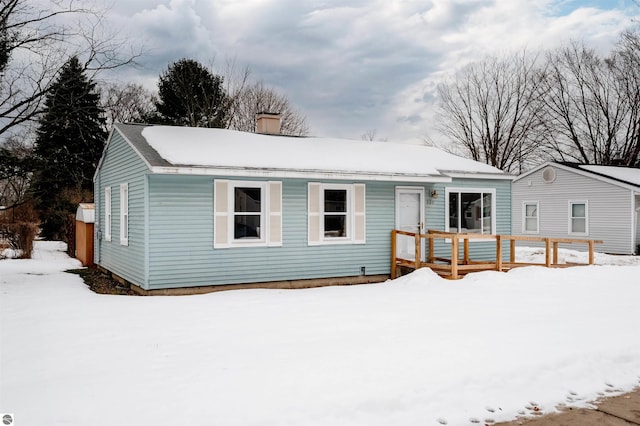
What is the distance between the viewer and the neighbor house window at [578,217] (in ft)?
70.0

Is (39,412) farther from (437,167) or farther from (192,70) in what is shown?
(192,70)

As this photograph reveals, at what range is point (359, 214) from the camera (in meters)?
12.6

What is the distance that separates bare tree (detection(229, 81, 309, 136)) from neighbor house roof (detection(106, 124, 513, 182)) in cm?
1961

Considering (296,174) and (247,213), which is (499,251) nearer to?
(296,174)

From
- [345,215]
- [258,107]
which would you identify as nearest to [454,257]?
[345,215]

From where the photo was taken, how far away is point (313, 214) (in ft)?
39.7

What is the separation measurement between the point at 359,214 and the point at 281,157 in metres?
2.39

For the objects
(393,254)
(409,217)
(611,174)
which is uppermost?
(611,174)

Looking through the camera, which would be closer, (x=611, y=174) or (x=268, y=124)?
(x=268, y=124)

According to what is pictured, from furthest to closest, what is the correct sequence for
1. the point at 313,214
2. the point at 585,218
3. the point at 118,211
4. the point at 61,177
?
the point at 61,177 → the point at 585,218 → the point at 118,211 → the point at 313,214

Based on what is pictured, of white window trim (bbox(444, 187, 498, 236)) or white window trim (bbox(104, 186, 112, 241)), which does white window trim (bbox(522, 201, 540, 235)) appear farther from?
white window trim (bbox(104, 186, 112, 241))

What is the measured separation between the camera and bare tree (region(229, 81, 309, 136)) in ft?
112

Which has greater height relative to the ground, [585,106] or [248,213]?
[585,106]

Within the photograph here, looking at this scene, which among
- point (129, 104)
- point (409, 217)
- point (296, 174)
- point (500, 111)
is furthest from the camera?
point (500, 111)
